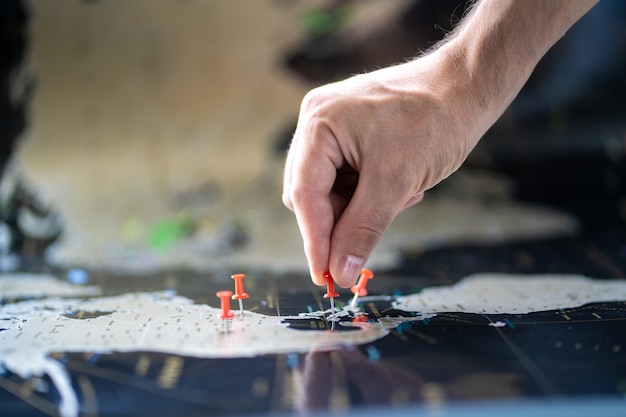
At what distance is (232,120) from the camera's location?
2637mm

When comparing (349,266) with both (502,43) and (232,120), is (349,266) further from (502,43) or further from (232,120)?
(232,120)

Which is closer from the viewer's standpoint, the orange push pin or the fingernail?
the fingernail

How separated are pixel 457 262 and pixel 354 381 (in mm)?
993

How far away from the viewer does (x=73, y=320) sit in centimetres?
126

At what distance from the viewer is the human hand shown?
1067mm

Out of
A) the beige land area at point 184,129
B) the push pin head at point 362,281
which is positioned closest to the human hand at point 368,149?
the push pin head at point 362,281

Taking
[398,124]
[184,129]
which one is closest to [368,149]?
[398,124]

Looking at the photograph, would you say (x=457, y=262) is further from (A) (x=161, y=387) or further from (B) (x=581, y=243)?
(A) (x=161, y=387)

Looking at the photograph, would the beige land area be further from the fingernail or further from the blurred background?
the fingernail

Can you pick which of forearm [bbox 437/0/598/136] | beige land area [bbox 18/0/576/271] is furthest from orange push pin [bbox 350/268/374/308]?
beige land area [bbox 18/0/576/271]

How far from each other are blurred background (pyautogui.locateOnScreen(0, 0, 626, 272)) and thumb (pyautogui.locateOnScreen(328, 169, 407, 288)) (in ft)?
3.49

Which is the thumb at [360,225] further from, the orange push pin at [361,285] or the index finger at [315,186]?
the orange push pin at [361,285]

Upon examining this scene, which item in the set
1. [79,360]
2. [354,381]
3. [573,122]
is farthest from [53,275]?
[573,122]

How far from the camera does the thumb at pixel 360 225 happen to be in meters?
1.07
